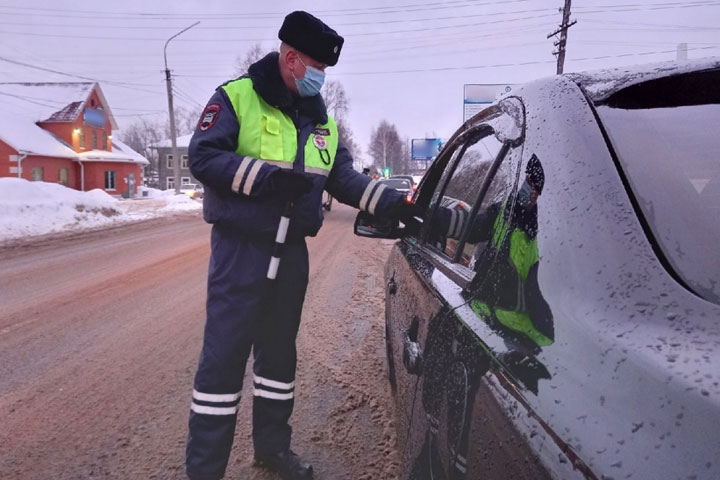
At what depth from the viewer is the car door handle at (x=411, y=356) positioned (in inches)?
66.0

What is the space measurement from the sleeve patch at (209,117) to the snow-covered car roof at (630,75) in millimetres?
1282

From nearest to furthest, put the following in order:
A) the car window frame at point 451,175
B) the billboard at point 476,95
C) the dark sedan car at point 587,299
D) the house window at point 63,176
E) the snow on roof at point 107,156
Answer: the dark sedan car at point 587,299 → the car window frame at point 451,175 → the billboard at point 476,95 → the house window at point 63,176 → the snow on roof at point 107,156

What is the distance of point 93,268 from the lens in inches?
290

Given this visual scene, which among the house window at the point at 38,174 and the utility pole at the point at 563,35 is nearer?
the utility pole at the point at 563,35

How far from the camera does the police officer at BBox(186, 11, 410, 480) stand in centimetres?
209

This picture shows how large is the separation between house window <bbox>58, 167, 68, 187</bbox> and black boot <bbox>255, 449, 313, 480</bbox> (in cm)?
3558

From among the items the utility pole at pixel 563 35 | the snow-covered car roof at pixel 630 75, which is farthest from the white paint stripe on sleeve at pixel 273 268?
the utility pole at pixel 563 35

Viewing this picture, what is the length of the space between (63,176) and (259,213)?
120 feet

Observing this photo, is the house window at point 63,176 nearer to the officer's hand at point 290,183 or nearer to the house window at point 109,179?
the house window at point 109,179

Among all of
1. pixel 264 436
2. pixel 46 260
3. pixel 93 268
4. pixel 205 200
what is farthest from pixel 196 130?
pixel 46 260

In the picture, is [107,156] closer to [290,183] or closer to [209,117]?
[209,117]

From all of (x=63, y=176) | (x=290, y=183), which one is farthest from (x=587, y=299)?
(x=63, y=176)

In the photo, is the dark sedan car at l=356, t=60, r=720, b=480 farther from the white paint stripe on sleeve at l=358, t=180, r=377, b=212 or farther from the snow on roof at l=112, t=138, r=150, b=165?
the snow on roof at l=112, t=138, r=150, b=165

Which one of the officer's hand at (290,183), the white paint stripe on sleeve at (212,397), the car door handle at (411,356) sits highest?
the officer's hand at (290,183)
